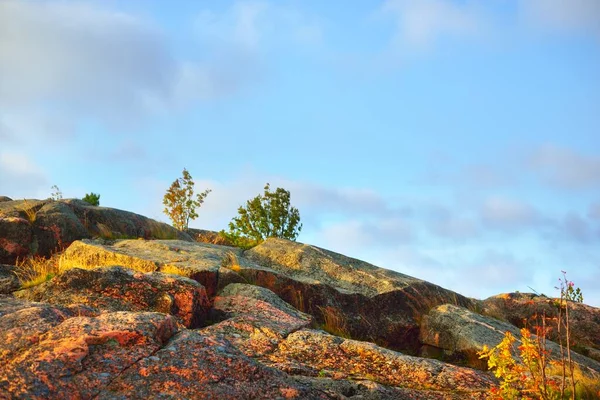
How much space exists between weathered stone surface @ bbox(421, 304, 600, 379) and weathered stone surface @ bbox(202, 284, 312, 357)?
15.4 ft

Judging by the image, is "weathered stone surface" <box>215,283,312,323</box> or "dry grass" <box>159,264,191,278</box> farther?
"dry grass" <box>159,264,191,278</box>

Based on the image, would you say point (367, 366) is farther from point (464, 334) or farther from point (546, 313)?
point (546, 313)

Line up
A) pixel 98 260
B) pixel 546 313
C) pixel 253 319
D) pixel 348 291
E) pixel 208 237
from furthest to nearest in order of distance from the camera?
pixel 208 237, pixel 546 313, pixel 348 291, pixel 98 260, pixel 253 319

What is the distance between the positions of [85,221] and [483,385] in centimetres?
1606

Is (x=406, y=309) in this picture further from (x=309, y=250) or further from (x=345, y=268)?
(x=309, y=250)

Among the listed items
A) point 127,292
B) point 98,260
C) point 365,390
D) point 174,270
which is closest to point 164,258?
point 174,270

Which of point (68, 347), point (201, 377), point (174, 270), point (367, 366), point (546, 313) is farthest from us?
point (546, 313)

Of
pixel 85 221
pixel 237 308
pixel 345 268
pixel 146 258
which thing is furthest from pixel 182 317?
pixel 85 221

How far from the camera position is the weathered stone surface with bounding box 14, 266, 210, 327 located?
1216 cm

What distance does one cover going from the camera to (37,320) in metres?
7.45

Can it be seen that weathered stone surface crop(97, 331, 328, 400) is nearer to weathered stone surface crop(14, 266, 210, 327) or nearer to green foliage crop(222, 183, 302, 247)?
weathered stone surface crop(14, 266, 210, 327)

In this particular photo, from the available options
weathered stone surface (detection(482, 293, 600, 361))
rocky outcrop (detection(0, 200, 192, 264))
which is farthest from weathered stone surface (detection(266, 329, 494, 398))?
rocky outcrop (detection(0, 200, 192, 264))

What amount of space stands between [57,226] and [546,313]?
1729cm

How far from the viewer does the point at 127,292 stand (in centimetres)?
1241
